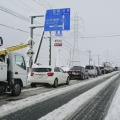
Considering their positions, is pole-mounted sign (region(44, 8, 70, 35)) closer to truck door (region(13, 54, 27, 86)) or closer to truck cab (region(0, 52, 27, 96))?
truck door (region(13, 54, 27, 86))

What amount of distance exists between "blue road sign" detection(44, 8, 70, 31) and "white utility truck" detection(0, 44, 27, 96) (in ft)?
60.8

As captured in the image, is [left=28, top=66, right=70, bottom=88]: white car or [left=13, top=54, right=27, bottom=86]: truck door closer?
[left=13, top=54, right=27, bottom=86]: truck door

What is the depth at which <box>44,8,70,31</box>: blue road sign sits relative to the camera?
33219mm

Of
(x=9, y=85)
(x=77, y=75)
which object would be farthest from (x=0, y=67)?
(x=77, y=75)

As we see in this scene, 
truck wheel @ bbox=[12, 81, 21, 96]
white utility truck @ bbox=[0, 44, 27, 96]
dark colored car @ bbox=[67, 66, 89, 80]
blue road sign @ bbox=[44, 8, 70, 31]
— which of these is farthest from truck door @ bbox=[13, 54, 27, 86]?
blue road sign @ bbox=[44, 8, 70, 31]

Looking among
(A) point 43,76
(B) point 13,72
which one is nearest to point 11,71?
(B) point 13,72

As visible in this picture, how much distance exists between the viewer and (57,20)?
33.4 meters

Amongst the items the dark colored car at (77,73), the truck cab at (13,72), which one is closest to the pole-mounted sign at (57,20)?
the dark colored car at (77,73)

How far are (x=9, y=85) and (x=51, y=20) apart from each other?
67.2 ft

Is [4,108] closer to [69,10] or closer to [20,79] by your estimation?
[20,79]

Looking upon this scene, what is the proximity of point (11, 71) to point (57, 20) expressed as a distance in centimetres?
1999

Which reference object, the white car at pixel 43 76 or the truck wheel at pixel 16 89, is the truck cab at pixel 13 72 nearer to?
the truck wheel at pixel 16 89

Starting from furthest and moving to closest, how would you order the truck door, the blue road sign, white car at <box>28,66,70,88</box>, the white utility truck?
the blue road sign → white car at <box>28,66,70,88</box> → the truck door → the white utility truck

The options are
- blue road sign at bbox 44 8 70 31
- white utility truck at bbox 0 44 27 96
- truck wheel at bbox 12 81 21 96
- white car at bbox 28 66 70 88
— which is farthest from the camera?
blue road sign at bbox 44 8 70 31
